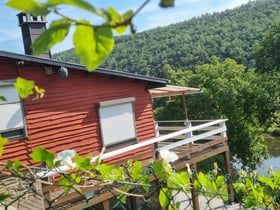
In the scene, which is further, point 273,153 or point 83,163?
point 273,153

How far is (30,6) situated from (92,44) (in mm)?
63

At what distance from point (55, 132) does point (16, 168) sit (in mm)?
7493

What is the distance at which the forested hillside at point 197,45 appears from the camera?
4744 centimetres

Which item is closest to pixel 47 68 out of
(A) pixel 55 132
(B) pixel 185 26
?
(A) pixel 55 132

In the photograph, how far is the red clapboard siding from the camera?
7555 mm

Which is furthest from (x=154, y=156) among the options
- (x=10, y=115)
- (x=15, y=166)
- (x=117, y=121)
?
(x=15, y=166)

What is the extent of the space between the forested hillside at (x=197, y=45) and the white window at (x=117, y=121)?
97.8 ft

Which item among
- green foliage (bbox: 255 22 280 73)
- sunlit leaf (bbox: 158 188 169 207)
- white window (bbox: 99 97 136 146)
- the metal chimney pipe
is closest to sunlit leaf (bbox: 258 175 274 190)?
sunlit leaf (bbox: 158 188 169 207)

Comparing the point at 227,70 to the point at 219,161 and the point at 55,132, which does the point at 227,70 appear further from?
the point at 55,132

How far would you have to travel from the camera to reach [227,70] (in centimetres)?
1886

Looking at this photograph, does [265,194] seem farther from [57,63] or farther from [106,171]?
[57,63]

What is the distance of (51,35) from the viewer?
0.31 meters

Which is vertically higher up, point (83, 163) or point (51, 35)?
point (51, 35)

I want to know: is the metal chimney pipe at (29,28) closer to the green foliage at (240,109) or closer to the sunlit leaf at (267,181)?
the sunlit leaf at (267,181)
